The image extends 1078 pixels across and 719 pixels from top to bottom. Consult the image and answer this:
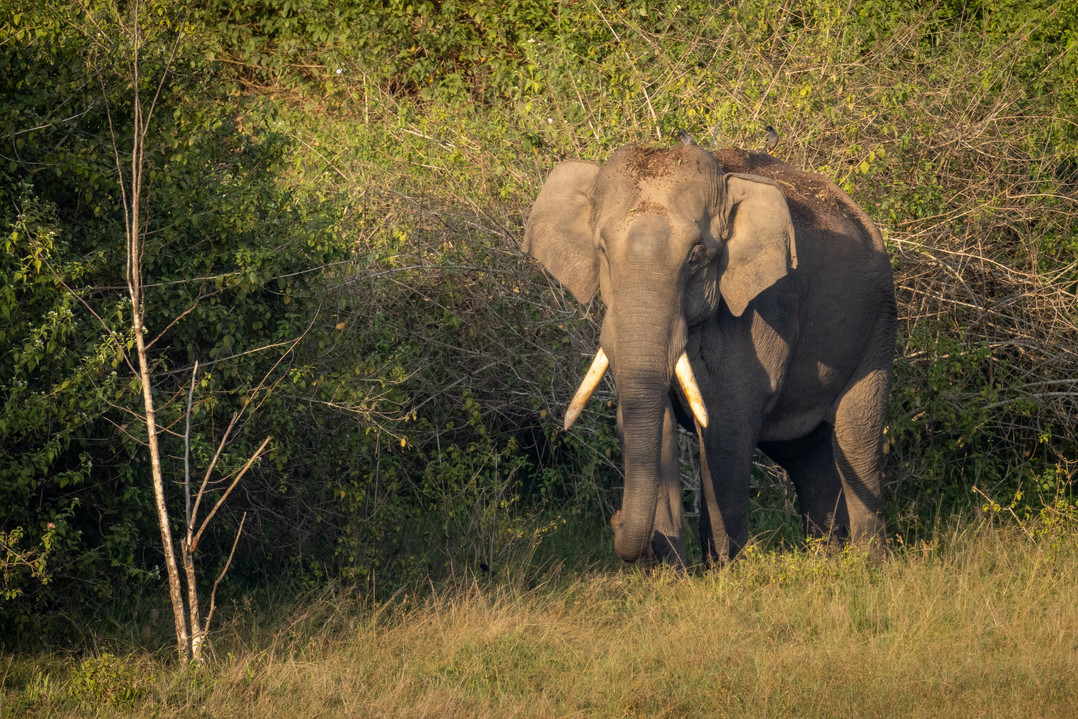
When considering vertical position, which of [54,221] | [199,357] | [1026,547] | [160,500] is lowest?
[1026,547]

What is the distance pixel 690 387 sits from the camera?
581 centimetres

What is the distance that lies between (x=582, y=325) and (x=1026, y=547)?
2.98 meters

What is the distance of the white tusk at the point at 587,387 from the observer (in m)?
5.84

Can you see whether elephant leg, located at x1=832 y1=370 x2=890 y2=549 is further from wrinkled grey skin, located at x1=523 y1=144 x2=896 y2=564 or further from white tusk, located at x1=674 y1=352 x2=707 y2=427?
white tusk, located at x1=674 y1=352 x2=707 y2=427

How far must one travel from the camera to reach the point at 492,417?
8.97m

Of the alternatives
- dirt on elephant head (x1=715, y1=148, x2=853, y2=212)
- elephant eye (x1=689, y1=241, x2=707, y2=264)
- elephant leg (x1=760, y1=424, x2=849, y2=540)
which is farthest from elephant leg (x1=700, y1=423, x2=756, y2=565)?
dirt on elephant head (x1=715, y1=148, x2=853, y2=212)

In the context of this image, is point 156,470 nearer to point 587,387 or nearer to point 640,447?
point 587,387

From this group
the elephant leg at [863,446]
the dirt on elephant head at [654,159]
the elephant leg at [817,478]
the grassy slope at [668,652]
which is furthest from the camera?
the elephant leg at [817,478]

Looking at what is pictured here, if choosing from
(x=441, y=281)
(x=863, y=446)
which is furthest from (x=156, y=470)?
(x=863, y=446)

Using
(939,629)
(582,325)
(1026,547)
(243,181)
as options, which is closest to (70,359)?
(243,181)

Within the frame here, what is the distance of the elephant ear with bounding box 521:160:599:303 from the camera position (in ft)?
20.7


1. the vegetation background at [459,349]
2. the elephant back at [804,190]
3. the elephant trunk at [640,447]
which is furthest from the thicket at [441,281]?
the elephant trunk at [640,447]

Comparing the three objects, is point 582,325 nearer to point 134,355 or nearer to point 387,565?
point 387,565

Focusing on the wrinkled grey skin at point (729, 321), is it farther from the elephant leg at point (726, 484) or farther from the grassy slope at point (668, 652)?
the grassy slope at point (668, 652)
